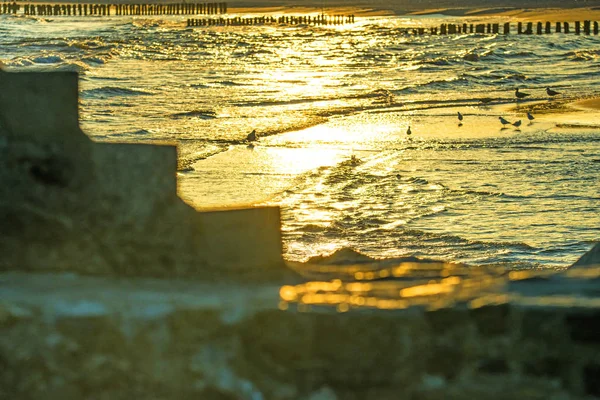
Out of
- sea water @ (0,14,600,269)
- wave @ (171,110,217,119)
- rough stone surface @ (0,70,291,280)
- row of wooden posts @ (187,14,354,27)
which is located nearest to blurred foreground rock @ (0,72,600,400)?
rough stone surface @ (0,70,291,280)

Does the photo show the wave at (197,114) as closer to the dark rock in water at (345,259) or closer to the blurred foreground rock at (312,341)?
the dark rock in water at (345,259)

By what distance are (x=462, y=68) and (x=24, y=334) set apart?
32.5 m

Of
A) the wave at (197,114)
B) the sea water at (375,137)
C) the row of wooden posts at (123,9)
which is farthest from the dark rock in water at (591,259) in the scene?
the row of wooden posts at (123,9)

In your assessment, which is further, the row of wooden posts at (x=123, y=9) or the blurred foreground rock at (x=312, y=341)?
the row of wooden posts at (x=123, y=9)

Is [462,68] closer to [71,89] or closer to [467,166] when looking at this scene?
[467,166]

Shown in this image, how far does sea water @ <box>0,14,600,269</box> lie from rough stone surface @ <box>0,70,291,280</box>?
2.77 feet

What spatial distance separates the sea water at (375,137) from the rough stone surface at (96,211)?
843mm

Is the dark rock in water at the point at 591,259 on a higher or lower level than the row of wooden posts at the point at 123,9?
lower

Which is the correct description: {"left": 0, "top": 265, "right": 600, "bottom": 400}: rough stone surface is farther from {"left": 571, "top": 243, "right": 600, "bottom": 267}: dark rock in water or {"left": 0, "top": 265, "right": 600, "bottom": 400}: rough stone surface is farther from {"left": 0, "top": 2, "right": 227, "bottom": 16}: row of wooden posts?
{"left": 0, "top": 2, "right": 227, "bottom": 16}: row of wooden posts

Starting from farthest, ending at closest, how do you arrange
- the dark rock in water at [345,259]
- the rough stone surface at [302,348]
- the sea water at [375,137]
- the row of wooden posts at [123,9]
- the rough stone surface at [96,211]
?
the row of wooden posts at [123,9] < the sea water at [375,137] < the dark rock in water at [345,259] < the rough stone surface at [96,211] < the rough stone surface at [302,348]

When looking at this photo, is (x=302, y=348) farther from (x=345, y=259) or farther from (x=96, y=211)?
(x=345, y=259)

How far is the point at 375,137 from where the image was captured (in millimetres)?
18125

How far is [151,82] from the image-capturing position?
1088 inches

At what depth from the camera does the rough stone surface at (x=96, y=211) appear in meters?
2.78
